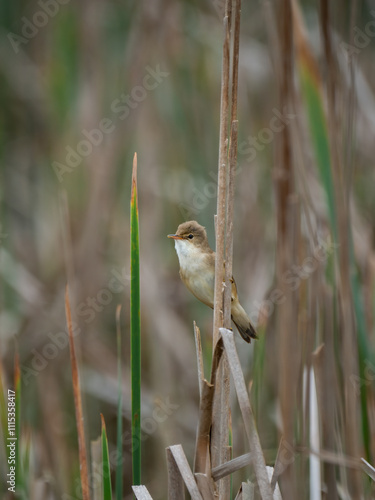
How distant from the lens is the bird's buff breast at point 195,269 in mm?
2434

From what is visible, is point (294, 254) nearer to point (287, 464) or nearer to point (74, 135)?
point (287, 464)

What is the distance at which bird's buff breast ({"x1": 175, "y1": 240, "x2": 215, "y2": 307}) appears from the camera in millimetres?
2434

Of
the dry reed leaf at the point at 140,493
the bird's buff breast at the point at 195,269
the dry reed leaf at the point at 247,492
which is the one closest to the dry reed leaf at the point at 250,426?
the dry reed leaf at the point at 247,492

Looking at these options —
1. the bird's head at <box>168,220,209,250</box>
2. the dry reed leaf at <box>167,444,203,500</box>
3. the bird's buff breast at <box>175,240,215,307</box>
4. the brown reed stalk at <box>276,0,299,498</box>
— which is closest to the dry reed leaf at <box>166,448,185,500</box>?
the dry reed leaf at <box>167,444,203,500</box>

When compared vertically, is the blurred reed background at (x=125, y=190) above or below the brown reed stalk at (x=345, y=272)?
above

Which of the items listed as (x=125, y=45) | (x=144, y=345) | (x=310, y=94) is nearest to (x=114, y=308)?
(x=144, y=345)

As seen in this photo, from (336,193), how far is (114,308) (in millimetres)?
2110

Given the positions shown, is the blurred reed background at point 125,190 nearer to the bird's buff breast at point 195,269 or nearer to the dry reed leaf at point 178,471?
the bird's buff breast at point 195,269

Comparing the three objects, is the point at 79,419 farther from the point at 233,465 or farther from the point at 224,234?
the point at 224,234

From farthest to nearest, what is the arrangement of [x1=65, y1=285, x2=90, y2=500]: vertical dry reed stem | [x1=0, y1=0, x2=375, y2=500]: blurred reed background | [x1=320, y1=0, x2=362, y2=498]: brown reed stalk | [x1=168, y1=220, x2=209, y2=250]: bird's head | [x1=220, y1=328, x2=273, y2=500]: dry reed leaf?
[x1=0, y1=0, x2=375, y2=500]: blurred reed background → [x1=168, y1=220, x2=209, y2=250]: bird's head → [x1=65, y1=285, x2=90, y2=500]: vertical dry reed stem → [x1=320, y1=0, x2=362, y2=498]: brown reed stalk → [x1=220, y1=328, x2=273, y2=500]: dry reed leaf

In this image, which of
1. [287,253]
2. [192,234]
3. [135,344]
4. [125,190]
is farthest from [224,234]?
[125,190]

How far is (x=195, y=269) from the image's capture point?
251 cm

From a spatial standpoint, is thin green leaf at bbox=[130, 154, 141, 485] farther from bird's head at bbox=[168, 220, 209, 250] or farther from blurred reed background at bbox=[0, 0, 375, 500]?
blurred reed background at bbox=[0, 0, 375, 500]

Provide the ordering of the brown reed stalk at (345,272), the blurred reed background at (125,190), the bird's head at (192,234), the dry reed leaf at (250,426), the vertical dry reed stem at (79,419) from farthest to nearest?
the blurred reed background at (125,190), the bird's head at (192,234), the vertical dry reed stem at (79,419), the brown reed stalk at (345,272), the dry reed leaf at (250,426)
